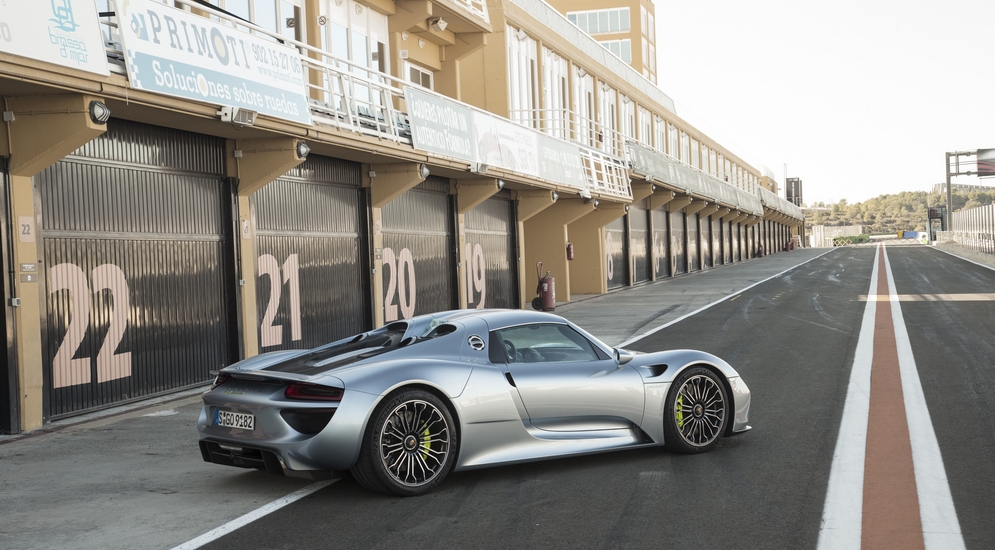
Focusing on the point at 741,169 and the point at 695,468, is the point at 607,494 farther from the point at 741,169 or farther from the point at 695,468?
the point at 741,169

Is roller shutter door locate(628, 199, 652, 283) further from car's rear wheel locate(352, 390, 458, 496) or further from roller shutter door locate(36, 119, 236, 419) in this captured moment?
car's rear wheel locate(352, 390, 458, 496)

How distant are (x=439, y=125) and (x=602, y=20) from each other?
49.0 metres

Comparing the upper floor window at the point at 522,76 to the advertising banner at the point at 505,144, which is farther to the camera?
the upper floor window at the point at 522,76

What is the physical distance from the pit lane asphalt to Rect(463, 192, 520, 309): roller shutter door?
41.0 ft

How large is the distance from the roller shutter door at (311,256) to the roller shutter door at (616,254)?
16.9 metres

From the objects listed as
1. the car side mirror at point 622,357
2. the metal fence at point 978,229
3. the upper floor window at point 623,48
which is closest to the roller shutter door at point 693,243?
the metal fence at point 978,229

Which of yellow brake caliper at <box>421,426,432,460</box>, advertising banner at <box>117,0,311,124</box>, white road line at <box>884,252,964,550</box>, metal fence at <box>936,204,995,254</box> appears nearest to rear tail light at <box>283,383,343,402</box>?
yellow brake caliper at <box>421,426,432,460</box>

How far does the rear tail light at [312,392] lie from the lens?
223 inches

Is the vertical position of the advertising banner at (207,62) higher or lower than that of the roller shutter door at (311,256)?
higher

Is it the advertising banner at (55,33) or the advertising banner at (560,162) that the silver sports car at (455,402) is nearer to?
the advertising banner at (55,33)

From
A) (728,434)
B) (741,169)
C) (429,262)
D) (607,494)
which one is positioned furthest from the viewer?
(741,169)

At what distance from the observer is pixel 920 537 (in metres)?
4.71

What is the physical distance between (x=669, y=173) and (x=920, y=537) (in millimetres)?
33157

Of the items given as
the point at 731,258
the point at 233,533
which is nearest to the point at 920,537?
the point at 233,533
